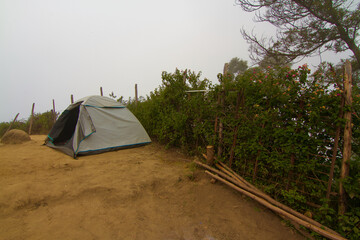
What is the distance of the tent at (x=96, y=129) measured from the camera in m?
5.12

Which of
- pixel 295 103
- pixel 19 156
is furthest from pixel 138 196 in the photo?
pixel 19 156

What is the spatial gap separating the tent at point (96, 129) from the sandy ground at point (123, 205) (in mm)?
988

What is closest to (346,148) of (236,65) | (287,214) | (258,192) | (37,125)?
(287,214)

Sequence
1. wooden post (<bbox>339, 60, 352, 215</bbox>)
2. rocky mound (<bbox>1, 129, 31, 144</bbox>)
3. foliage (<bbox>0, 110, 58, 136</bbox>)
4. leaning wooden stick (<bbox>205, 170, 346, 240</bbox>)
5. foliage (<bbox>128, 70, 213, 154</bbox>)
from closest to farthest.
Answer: leaning wooden stick (<bbox>205, 170, 346, 240</bbox>)
wooden post (<bbox>339, 60, 352, 215</bbox>)
foliage (<bbox>128, 70, 213, 154</bbox>)
rocky mound (<bbox>1, 129, 31, 144</bbox>)
foliage (<bbox>0, 110, 58, 136</bbox>)

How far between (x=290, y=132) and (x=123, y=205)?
275 centimetres

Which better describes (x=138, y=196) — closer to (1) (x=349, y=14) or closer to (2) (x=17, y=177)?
(2) (x=17, y=177)

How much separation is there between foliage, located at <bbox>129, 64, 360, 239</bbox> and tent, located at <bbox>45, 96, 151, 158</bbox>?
124 inches

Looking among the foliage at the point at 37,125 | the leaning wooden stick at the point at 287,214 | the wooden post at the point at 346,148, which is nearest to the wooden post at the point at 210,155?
the leaning wooden stick at the point at 287,214

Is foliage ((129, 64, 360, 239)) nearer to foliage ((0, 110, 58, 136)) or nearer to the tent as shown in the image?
the tent

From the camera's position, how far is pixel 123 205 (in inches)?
110

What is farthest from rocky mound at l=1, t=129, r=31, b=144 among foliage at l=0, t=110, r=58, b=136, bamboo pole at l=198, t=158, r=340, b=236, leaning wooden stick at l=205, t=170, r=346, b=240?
leaning wooden stick at l=205, t=170, r=346, b=240

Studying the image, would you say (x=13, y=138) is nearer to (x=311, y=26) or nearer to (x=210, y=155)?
(x=210, y=155)

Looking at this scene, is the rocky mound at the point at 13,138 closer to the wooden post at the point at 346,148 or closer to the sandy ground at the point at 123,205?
the sandy ground at the point at 123,205

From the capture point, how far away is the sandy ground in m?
2.27
